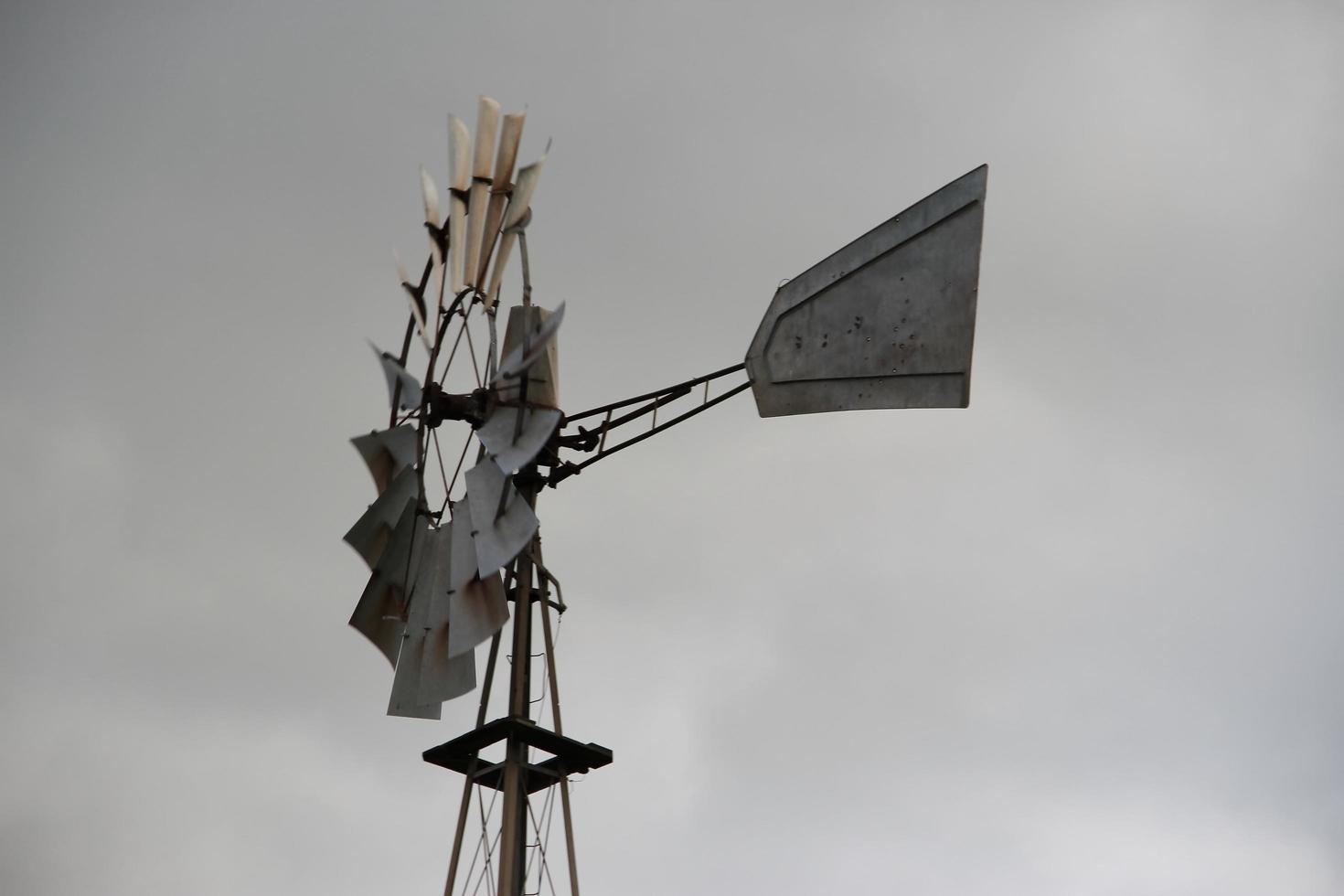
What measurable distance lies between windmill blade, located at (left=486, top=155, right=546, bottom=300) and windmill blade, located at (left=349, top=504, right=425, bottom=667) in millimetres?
2097

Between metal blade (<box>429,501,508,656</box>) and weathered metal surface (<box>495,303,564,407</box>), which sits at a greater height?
weathered metal surface (<box>495,303,564,407</box>)

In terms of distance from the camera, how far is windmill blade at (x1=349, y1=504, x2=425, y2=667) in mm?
14500

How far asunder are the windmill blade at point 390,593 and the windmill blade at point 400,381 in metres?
0.92

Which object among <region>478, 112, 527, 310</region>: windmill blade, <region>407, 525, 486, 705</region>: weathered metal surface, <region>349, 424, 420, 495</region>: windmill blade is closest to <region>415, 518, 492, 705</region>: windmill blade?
<region>407, 525, 486, 705</region>: weathered metal surface

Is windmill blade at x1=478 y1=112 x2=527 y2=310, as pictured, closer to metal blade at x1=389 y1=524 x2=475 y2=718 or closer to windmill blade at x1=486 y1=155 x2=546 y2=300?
windmill blade at x1=486 y1=155 x2=546 y2=300

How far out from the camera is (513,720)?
13266mm

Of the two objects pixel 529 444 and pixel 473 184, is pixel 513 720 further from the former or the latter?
pixel 473 184

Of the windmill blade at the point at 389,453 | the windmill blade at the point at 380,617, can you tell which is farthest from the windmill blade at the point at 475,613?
the windmill blade at the point at 389,453

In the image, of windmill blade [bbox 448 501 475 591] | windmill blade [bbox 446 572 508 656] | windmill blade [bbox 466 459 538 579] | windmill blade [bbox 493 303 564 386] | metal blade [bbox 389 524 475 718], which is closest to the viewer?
windmill blade [bbox 493 303 564 386]

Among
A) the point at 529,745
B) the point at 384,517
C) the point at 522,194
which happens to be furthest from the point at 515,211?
the point at 529,745

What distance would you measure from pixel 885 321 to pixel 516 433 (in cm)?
316

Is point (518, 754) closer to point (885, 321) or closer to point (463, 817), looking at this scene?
point (463, 817)

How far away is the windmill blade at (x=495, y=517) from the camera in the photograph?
13328 mm

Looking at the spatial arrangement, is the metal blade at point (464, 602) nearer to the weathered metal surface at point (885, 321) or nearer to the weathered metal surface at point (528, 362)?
the weathered metal surface at point (528, 362)
